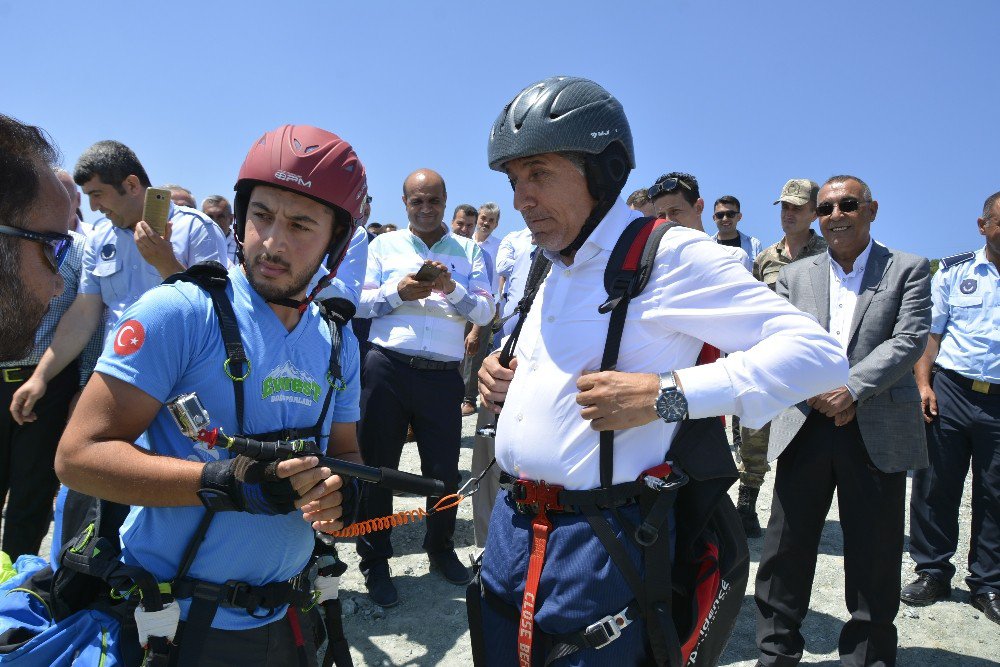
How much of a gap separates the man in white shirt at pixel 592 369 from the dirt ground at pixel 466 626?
2.37 metres

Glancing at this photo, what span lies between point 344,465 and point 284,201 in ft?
3.31

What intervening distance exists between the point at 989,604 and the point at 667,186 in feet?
13.5

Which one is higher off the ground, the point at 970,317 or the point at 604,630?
the point at 970,317

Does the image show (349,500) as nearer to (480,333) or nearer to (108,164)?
(108,164)

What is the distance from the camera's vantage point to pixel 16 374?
5020mm

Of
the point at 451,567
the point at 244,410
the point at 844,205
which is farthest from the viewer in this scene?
the point at 451,567

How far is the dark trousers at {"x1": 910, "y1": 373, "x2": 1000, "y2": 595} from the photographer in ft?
18.1

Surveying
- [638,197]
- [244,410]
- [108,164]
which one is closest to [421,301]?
[108,164]

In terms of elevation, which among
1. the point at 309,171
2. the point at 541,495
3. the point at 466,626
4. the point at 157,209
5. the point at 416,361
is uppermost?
the point at 309,171

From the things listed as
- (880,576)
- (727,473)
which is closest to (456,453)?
(880,576)

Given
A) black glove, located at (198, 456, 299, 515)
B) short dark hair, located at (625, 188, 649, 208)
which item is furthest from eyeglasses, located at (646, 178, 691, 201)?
black glove, located at (198, 456, 299, 515)

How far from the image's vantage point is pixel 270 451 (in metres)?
2.02

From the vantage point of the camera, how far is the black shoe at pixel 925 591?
5.55 m

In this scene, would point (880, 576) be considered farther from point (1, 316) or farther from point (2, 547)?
point (2, 547)
